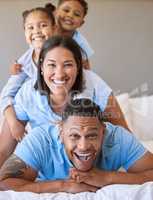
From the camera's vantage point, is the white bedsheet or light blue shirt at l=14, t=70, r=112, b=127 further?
light blue shirt at l=14, t=70, r=112, b=127

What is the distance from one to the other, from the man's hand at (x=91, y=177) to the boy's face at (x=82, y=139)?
14mm

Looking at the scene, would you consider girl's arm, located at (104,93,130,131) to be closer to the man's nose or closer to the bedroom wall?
the bedroom wall

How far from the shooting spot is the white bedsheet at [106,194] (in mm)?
936

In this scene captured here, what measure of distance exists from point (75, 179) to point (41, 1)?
0.53 meters

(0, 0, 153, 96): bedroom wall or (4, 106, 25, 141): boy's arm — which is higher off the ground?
(0, 0, 153, 96): bedroom wall

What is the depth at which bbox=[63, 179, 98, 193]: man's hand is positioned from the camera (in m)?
1.02

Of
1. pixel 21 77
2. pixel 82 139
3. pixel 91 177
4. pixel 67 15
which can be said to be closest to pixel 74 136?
pixel 82 139

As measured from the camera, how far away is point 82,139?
3.35 ft

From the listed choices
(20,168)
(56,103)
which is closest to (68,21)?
(56,103)

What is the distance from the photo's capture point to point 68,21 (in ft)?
3.59

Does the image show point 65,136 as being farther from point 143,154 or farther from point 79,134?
point 143,154

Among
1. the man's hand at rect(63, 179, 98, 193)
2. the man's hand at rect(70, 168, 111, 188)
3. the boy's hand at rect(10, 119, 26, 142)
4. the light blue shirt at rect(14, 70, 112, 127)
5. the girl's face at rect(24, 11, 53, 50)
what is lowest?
the man's hand at rect(63, 179, 98, 193)

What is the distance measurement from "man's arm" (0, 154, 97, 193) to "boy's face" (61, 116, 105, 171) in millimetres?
54

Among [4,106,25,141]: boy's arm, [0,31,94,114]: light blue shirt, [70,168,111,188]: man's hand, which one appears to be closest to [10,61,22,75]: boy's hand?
[0,31,94,114]: light blue shirt
